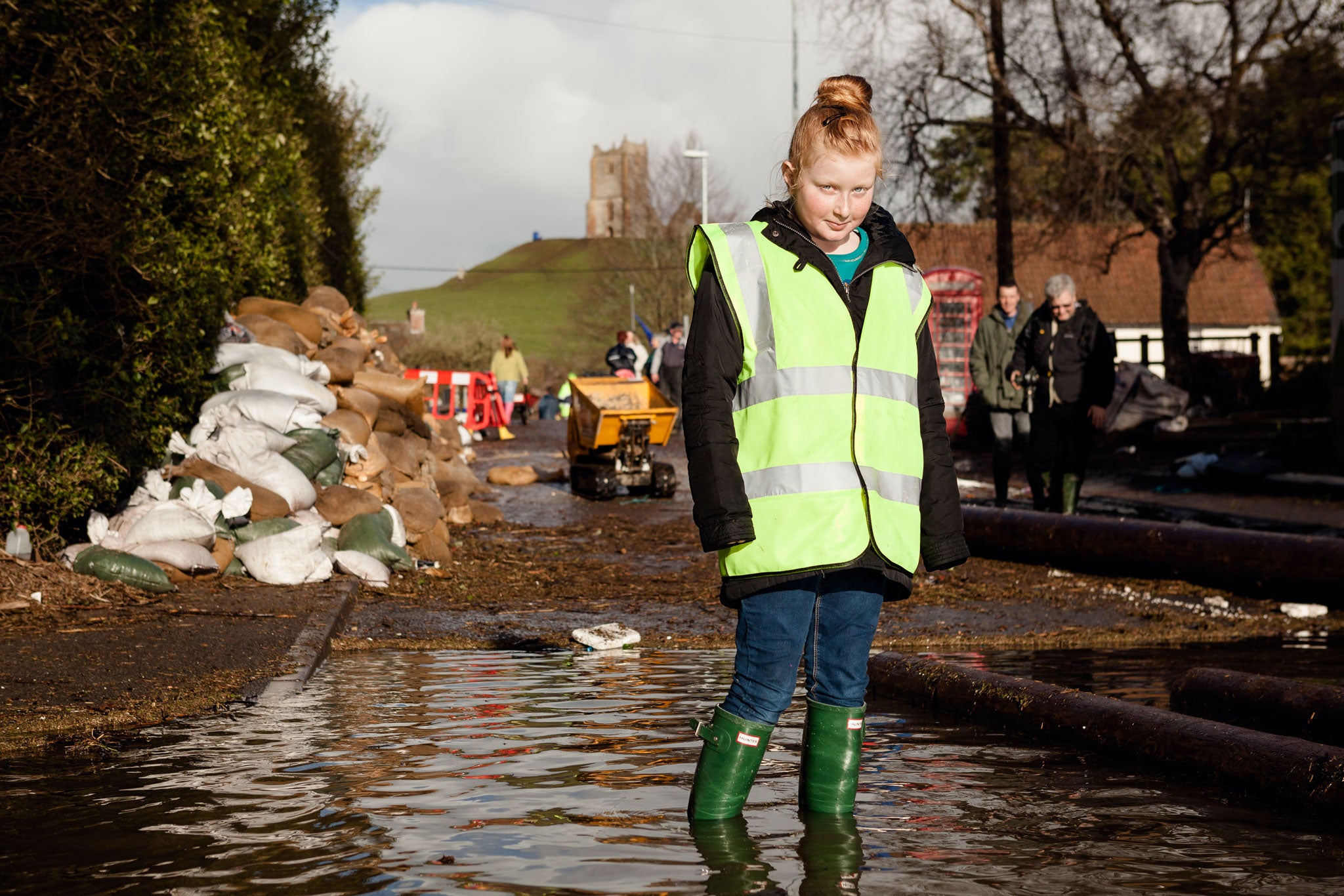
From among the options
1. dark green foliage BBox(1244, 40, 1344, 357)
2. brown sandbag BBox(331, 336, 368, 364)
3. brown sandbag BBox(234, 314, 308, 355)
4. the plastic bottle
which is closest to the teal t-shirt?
the plastic bottle

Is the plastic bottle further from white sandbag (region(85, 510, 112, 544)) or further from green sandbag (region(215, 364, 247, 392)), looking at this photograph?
green sandbag (region(215, 364, 247, 392))

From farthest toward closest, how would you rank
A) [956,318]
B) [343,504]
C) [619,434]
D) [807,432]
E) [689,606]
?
1. [956,318]
2. [619,434]
3. [343,504]
4. [689,606]
5. [807,432]

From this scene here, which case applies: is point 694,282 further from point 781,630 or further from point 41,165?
point 41,165

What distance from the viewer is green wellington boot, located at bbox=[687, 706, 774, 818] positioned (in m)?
3.78

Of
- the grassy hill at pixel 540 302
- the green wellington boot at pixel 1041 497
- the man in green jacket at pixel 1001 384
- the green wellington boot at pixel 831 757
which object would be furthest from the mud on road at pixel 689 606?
the grassy hill at pixel 540 302

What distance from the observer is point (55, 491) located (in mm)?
8617

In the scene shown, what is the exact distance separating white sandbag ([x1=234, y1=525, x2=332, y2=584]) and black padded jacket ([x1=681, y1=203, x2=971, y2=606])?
240 inches

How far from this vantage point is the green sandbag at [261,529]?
9672mm

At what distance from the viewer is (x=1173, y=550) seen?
369 inches

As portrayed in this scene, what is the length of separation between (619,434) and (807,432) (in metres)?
12.7

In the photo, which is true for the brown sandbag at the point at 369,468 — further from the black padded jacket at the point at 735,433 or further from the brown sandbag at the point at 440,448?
the black padded jacket at the point at 735,433

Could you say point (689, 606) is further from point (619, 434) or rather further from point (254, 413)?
point (619, 434)

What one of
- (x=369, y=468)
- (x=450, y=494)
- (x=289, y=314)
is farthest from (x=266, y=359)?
(x=450, y=494)

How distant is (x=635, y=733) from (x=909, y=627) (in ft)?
10.1
